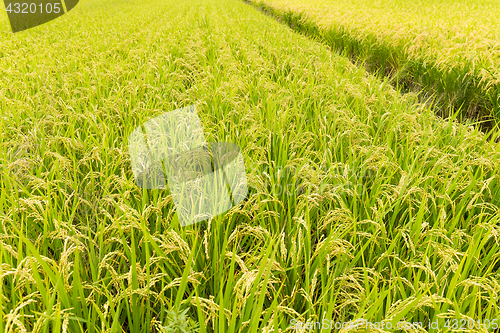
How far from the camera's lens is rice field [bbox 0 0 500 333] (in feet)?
3.23

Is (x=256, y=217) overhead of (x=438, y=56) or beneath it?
beneath

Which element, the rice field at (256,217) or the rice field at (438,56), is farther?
the rice field at (438,56)

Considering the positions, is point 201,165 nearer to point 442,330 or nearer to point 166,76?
point 442,330

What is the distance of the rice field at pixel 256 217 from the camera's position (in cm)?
99

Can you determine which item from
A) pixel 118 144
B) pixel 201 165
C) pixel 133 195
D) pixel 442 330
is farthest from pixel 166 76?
pixel 442 330

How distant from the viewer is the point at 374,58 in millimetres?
5426

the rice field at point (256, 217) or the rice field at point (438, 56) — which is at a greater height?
the rice field at point (438, 56)

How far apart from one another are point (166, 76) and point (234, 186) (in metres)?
2.23

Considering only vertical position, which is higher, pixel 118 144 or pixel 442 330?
pixel 118 144

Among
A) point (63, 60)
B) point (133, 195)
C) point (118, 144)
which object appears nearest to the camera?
point (133, 195)

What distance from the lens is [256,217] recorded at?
1.36 m

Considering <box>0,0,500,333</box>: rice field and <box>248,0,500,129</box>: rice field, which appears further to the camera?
<box>248,0,500,129</box>: rice field

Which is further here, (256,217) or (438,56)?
(438,56)

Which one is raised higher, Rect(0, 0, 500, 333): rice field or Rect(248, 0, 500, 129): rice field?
Rect(248, 0, 500, 129): rice field
